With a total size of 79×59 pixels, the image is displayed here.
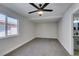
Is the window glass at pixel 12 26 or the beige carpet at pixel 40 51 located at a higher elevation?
the window glass at pixel 12 26

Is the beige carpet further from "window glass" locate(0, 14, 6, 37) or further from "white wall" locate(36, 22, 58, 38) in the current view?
"white wall" locate(36, 22, 58, 38)

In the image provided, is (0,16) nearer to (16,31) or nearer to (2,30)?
(2,30)

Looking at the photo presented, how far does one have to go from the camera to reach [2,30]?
421cm

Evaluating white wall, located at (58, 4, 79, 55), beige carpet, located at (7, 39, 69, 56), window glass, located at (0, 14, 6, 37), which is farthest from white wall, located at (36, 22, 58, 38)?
window glass, located at (0, 14, 6, 37)

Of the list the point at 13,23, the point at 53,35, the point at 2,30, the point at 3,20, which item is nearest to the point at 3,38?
the point at 2,30

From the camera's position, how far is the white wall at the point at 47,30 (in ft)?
39.1

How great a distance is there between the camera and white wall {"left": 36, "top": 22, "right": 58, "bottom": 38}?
11914mm

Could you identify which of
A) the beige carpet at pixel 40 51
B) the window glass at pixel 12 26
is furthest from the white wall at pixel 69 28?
the window glass at pixel 12 26

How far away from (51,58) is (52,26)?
37.2 feet

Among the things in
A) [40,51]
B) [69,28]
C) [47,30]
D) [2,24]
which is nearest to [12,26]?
[2,24]

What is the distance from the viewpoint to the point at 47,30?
1221 cm

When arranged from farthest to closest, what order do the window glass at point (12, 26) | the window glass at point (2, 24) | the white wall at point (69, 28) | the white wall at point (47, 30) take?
the white wall at point (47, 30) < the window glass at point (12, 26) < the window glass at point (2, 24) < the white wall at point (69, 28)

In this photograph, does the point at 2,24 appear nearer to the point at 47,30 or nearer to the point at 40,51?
the point at 40,51

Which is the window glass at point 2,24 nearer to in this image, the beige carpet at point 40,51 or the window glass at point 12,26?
the window glass at point 12,26
